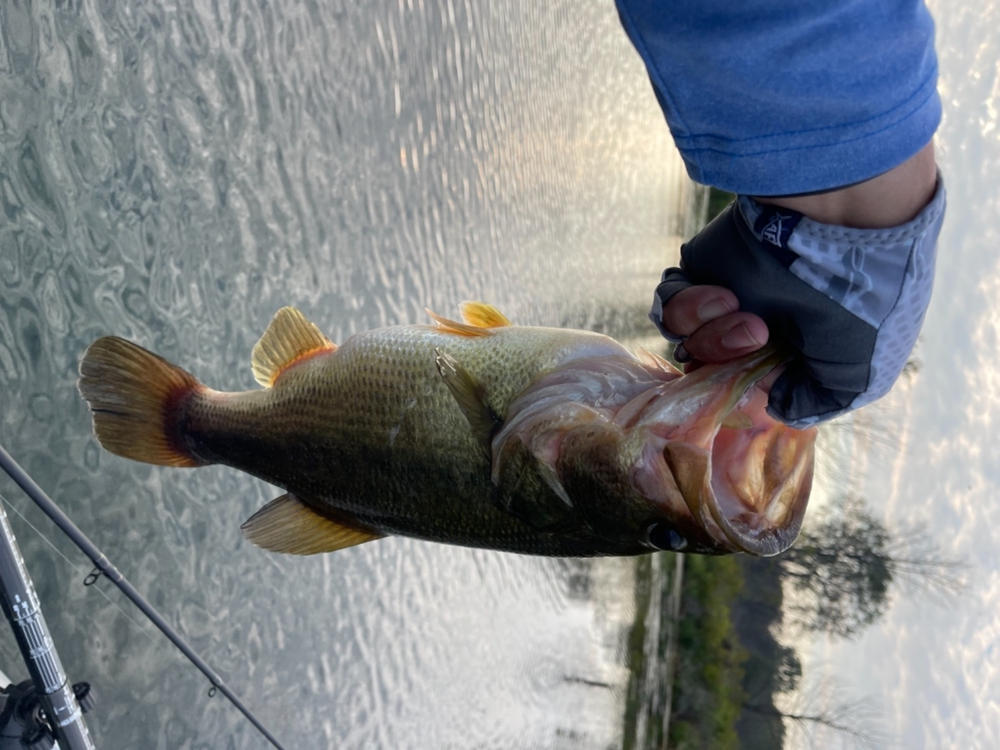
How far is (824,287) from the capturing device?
3.41ft

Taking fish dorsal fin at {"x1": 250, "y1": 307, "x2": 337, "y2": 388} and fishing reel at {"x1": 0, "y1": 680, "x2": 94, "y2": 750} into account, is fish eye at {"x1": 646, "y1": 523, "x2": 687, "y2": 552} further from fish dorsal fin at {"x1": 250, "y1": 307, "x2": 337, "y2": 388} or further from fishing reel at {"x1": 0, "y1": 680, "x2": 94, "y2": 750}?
fishing reel at {"x1": 0, "y1": 680, "x2": 94, "y2": 750}

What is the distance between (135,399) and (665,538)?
1403 millimetres

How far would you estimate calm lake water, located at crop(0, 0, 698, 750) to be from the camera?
2.74 metres

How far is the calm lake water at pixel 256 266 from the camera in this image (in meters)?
2.74

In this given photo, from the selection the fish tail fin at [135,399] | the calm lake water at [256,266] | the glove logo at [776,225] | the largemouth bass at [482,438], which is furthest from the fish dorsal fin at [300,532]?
the glove logo at [776,225]

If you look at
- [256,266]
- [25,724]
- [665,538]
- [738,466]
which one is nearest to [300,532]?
[25,724]

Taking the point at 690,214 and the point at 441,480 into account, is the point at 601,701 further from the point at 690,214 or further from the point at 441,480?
the point at 441,480

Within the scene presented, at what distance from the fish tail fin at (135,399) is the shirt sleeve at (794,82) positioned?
163 centimetres

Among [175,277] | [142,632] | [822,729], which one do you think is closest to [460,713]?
[142,632]

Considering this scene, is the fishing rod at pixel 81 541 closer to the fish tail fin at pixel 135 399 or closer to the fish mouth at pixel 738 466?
the fish tail fin at pixel 135 399

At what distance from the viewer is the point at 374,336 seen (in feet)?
6.22

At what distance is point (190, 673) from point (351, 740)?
1360 millimetres

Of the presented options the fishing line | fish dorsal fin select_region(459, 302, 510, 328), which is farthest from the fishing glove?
the fishing line

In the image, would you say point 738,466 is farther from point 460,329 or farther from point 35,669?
point 35,669
